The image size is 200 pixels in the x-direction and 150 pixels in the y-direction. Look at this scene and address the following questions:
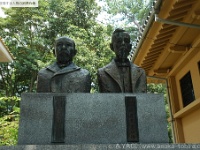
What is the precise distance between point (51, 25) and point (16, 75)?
377 centimetres

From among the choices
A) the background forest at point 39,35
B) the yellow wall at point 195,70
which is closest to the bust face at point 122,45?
the yellow wall at point 195,70

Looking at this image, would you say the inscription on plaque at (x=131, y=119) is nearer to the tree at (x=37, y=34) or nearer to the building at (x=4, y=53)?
the building at (x=4, y=53)

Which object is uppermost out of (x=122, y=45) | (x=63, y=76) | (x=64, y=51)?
(x=122, y=45)

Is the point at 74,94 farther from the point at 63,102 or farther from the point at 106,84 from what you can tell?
the point at 106,84

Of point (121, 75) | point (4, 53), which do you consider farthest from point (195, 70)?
point (4, 53)

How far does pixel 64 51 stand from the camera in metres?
4.38

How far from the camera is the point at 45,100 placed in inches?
151

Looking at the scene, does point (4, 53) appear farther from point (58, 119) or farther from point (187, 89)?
point (58, 119)

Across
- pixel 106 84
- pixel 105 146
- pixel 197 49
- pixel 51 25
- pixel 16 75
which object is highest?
pixel 51 25

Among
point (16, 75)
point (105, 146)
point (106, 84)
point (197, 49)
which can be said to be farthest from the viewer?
point (16, 75)

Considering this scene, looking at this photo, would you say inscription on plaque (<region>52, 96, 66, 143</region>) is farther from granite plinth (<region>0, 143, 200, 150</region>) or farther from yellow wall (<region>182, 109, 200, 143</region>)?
yellow wall (<region>182, 109, 200, 143</region>)

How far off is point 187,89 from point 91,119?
676 cm

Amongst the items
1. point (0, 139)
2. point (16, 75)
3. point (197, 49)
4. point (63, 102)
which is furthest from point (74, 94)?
point (16, 75)

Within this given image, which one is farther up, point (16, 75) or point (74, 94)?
point (16, 75)
